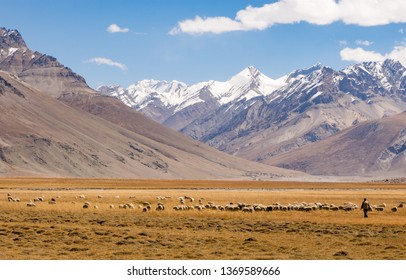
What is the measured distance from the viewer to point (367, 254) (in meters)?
29.9

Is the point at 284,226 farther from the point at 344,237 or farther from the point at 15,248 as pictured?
the point at 15,248

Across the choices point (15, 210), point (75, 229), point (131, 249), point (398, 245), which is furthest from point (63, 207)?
point (398, 245)

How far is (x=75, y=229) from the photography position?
39.2m

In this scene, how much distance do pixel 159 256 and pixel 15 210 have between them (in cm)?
3163

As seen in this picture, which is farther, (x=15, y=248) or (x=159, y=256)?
(x=15, y=248)

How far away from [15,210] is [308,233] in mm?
30257

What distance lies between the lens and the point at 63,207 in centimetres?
5884

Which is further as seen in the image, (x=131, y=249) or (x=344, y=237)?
(x=344, y=237)
